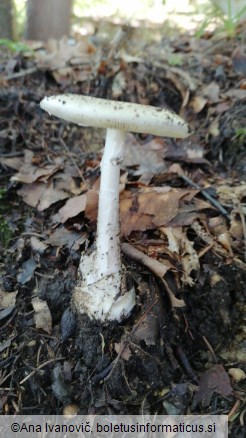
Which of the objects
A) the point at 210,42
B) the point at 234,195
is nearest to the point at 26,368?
the point at 234,195

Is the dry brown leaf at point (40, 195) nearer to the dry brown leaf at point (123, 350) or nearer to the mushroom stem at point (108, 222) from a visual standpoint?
the mushroom stem at point (108, 222)

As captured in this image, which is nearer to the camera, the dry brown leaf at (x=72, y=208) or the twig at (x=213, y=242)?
the twig at (x=213, y=242)

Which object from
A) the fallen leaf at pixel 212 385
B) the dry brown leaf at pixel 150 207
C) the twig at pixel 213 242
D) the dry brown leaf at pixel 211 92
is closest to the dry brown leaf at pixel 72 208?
the dry brown leaf at pixel 150 207

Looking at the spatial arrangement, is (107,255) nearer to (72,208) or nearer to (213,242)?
(72,208)

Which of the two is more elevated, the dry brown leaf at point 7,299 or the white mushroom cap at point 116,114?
the white mushroom cap at point 116,114

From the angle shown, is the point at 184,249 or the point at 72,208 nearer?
the point at 184,249

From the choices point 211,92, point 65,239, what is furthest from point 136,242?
point 211,92
